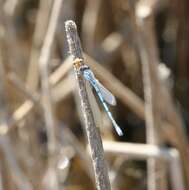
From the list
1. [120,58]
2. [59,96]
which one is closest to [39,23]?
[59,96]

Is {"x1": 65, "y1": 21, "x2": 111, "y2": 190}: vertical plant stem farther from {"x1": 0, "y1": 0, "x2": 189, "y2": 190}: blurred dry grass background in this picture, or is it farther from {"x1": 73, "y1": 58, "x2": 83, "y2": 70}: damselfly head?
{"x1": 0, "y1": 0, "x2": 189, "y2": 190}: blurred dry grass background

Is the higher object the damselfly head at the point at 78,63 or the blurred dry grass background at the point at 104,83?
the blurred dry grass background at the point at 104,83

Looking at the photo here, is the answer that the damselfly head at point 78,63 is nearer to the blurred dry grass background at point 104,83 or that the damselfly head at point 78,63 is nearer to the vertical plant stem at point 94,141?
the vertical plant stem at point 94,141

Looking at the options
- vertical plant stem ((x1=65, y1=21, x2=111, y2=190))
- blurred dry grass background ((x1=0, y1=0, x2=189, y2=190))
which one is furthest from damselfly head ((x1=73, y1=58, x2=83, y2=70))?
blurred dry grass background ((x1=0, y1=0, x2=189, y2=190))

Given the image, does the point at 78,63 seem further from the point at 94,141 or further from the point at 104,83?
the point at 104,83

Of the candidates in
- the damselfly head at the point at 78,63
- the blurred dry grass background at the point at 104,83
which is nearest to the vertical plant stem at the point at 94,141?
the damselfly head at the point at 78,63

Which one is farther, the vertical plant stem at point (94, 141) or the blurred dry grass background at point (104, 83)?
the blurred dry grass background at point (104, 83)

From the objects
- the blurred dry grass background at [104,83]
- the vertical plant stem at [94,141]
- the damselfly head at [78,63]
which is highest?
the blurred dry grass background at [104,83]

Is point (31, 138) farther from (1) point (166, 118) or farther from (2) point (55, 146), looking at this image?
(1) point (166, 118)
